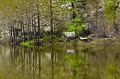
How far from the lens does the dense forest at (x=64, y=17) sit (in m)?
74.8

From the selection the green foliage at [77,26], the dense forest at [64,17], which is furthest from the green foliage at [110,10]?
the green foliage at [77,26]

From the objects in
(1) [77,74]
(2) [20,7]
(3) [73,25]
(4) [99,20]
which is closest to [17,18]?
(2) [20,7]

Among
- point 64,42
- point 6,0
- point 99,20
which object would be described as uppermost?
point 6,0

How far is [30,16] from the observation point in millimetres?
80438

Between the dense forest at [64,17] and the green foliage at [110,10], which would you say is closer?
the dense forest at [64,17]

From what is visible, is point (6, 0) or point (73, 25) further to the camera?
point (6, 0)

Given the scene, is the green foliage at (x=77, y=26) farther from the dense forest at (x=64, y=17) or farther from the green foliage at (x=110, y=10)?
the green foliage at (x=110, y=10)

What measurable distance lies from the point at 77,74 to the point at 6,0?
60.5 meters

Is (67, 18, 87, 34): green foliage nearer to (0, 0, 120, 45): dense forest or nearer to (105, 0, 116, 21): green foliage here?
(0, 0, 120, 45): dense forest

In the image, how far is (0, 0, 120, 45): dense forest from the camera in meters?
74.8

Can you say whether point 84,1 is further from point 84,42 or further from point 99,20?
point 84,42

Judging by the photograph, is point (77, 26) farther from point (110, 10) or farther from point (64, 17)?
point (110, 10)

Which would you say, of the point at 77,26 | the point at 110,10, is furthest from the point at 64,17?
the point at 110,10

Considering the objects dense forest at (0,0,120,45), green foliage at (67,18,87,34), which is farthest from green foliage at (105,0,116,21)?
green foliage at (67,18,87,34)
